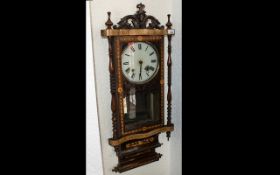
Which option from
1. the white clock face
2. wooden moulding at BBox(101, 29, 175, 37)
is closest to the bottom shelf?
the white clock face

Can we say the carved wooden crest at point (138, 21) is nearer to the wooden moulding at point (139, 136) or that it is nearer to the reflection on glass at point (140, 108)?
the reflection on glass at point (140, 108)

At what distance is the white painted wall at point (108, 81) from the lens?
140 cm

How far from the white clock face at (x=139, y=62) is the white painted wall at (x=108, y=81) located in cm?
11

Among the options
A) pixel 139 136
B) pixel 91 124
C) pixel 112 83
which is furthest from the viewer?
pixel 139 136

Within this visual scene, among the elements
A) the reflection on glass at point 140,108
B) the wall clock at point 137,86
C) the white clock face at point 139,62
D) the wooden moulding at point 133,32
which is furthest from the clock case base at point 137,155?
the wooden moulding at point 133,32

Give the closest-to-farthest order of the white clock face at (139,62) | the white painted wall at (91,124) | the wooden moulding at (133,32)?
the white painted wall at (91,124) < the wooden moulding at (133,32) < the white clock face at (139,62)

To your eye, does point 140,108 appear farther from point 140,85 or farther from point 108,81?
point 108,81

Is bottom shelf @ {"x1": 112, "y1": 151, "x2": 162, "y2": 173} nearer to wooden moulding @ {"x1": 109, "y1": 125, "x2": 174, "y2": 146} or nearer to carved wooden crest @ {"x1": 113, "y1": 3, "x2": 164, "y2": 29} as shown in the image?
wooden moulding @ {"x1": 109, "y1": 125, "x2": 174, "y2": 146}


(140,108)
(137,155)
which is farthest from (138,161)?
(140,108)

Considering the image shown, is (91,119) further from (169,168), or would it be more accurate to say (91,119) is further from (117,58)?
(169,168)

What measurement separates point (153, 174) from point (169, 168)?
13 cm

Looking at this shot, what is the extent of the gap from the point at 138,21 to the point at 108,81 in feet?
1.24

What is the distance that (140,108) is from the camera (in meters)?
1.60

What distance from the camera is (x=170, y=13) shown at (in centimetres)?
162
